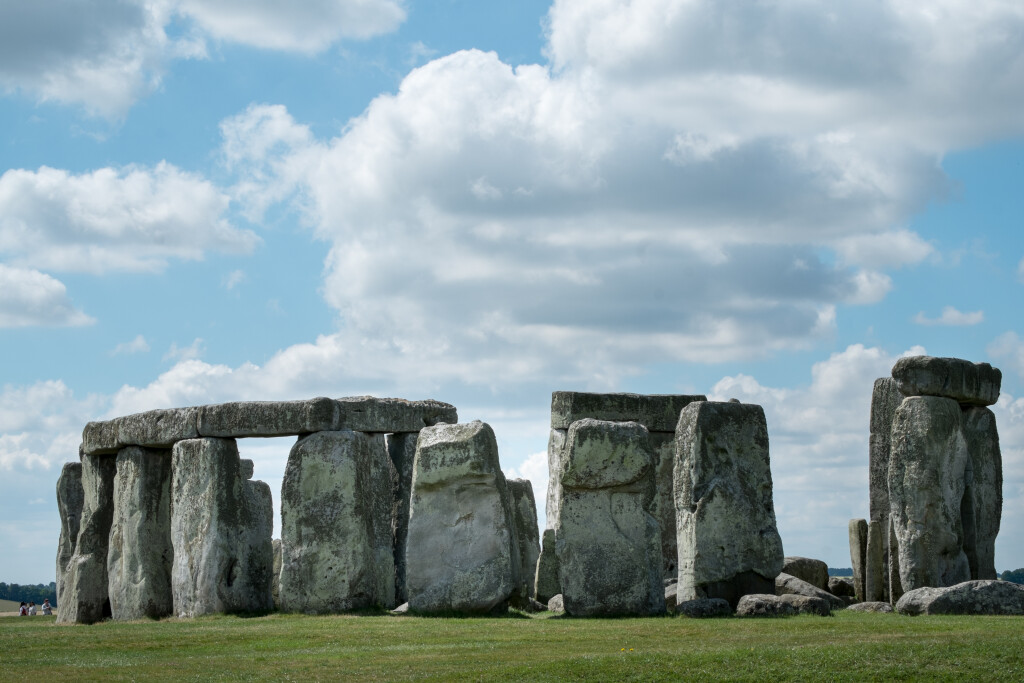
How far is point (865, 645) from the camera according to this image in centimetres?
1263

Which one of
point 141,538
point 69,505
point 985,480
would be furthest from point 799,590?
point 69,505

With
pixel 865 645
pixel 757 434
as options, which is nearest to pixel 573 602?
pixel 757 434

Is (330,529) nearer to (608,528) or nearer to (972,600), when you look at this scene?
(608,528)

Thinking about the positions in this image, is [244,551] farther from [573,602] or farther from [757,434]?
[757,434]

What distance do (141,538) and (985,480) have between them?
12.6 meters

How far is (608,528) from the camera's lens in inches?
667

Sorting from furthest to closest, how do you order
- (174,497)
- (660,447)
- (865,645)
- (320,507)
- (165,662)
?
(660,447)
(174,497)
(320,507)
(165,662)
(865,645)

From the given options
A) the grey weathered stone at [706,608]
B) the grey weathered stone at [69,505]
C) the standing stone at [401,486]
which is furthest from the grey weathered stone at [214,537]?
the grey weathered stone at [706,608]

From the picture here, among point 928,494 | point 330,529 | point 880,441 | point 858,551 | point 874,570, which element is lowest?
point 874,570

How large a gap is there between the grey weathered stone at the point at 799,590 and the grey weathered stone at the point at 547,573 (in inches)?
123

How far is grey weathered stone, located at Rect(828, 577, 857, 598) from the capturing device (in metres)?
22.8

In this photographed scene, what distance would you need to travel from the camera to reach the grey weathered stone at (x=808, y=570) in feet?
73.9

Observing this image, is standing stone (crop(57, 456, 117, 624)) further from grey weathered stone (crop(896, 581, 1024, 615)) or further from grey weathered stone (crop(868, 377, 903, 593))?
grey weathered stone (crop(896, 581, 1024, 615))

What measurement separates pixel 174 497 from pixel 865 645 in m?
→ 11.6
